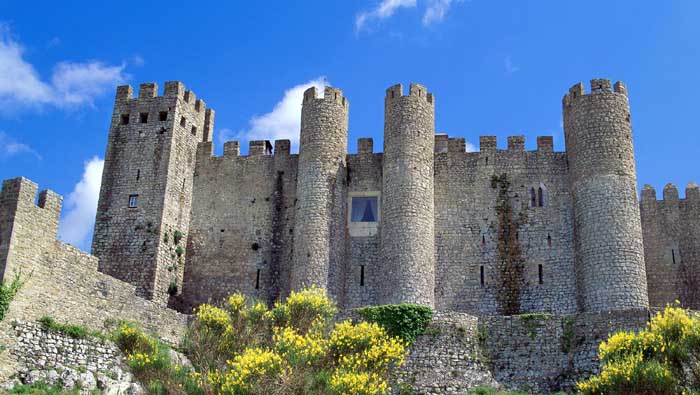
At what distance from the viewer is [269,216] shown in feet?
121

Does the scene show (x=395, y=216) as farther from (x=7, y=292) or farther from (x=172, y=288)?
(x=7, y=292)

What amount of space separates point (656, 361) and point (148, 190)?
2177cm

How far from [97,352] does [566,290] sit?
17521mm

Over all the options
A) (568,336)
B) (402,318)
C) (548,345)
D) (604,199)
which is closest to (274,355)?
(402,318)

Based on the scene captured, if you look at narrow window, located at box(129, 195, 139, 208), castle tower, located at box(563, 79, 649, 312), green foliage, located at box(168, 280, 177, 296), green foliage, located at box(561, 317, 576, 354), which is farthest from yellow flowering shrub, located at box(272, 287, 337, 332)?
narrow window, located at box(129, 195, 139, 208)

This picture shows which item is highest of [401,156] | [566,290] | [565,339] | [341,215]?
[401,156]

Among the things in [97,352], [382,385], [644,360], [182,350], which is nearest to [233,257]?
[182,350]

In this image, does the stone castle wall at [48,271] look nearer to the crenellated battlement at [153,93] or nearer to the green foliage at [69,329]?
the green foliage at [69,329]

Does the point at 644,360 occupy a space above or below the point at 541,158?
below

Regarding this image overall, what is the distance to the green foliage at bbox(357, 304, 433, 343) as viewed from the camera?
29.6 metres

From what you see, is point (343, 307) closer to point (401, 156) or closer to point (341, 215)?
point (341, 215)

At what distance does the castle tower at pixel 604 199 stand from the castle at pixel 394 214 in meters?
0.06

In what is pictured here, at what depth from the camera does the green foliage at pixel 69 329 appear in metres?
25.4

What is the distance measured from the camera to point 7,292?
80.0 ft
